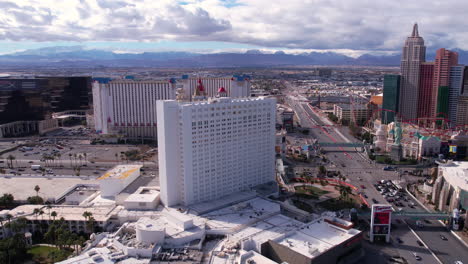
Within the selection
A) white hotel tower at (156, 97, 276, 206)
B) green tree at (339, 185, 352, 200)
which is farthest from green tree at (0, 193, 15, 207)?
green tree at (339, 185, 352, 200)

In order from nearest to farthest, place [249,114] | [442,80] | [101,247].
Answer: [101,247]
[249,114]
[442,80]

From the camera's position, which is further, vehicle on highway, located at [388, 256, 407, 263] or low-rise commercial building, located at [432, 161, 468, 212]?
low-rise commercial building, located at [432, 161, 468, 212]

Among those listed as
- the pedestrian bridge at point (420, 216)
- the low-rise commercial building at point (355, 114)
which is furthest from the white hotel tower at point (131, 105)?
the pedestrian bridge at point (420, 216)

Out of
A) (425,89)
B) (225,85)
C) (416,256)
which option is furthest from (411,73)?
(416,256)

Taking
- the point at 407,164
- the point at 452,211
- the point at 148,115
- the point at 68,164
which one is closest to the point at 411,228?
the point at 452,211

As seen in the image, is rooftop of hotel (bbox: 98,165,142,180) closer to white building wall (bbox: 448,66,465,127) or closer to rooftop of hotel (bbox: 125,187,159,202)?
rooftop of hotel (bbox: 125,187,159,202)

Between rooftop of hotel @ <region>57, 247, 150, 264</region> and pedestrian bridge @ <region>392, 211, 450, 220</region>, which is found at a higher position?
rooftop of hotel @ <region>57, 247, 150, 264</region>

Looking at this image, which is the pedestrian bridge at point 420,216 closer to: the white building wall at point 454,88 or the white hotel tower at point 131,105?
the white hotel tower at point 131,105

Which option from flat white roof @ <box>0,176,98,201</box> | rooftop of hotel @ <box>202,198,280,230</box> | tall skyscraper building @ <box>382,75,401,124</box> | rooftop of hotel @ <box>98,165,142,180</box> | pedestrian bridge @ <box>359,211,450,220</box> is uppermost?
tall skyscraper building @ <box>382,75,401,124</box>

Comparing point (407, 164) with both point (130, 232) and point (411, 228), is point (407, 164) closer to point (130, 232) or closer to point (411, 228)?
point (411, 228)
